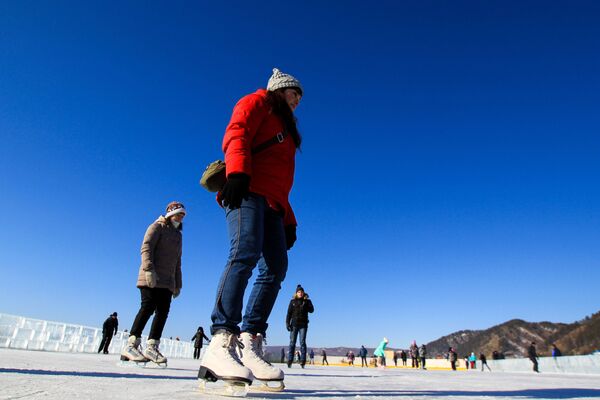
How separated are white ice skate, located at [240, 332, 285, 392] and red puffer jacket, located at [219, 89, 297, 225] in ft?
2.92

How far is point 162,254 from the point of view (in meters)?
4.85

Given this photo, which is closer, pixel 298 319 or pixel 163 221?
pixel 163 221

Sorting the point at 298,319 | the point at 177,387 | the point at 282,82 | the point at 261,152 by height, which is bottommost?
the point at 177,387

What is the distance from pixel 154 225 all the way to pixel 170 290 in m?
0.85

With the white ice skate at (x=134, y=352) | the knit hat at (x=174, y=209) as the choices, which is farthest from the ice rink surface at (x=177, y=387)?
the knit hat at (x=174, y=209)

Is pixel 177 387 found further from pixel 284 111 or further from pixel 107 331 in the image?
pixel 107 331

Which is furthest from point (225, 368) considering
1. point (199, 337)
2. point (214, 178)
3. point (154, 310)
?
point (199, 337)

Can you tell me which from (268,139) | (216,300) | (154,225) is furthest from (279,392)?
(154,225)

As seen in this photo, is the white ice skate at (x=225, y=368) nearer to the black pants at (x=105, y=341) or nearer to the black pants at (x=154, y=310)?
the black pants at (x=154, y=310)

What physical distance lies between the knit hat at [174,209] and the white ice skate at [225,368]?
10.5 feet

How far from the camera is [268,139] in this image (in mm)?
2695

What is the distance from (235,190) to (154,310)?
318cm

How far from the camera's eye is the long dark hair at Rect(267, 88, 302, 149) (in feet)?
9.30

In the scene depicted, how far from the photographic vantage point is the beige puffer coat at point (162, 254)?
15.3ft
